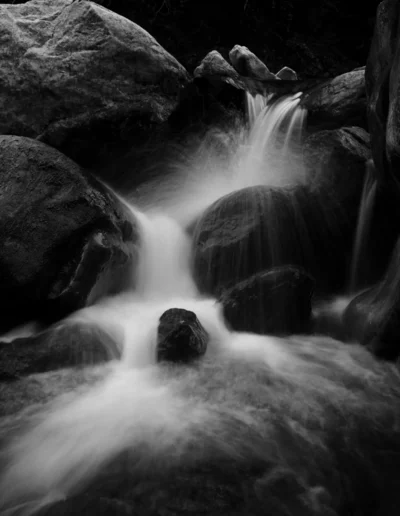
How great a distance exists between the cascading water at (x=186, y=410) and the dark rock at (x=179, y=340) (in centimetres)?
15

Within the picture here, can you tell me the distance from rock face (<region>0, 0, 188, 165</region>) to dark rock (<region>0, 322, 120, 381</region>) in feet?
13.8

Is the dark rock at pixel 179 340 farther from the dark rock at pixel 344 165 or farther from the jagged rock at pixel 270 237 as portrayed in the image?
the dark rock at pixel 344 165

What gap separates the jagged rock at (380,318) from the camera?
15.2 feet

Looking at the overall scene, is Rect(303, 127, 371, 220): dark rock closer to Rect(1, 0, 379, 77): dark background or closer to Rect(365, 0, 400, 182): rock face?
Rect(365, 0, 400, 182): rock face

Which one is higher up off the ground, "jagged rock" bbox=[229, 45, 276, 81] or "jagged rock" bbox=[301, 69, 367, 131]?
"jagged rock" bbox=[229, 45, 276, 81]

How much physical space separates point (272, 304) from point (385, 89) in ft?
10.2

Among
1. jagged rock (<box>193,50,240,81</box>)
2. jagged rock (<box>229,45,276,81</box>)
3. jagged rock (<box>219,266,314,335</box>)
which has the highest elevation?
jagged rock (<box>229,45,276,81</box>)

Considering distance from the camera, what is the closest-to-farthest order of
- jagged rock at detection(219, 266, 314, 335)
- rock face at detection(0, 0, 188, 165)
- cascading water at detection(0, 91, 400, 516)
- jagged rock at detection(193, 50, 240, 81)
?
1. cascading water at detection(0, 91, 400, 516)
2. jagged rock at detection(219, 266, 314, 335)
3. rock face at detection(0, 0, 188, 165)
4. jagged rock at detection(193, 50, 240, 81)

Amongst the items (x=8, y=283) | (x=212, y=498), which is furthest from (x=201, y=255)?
(x=212, y=498)

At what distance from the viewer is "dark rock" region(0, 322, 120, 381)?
4.37 meters

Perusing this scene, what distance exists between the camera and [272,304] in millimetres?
5438

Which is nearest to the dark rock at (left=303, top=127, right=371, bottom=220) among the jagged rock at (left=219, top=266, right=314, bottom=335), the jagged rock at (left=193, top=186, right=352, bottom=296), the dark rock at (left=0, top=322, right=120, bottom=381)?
the jagged rock at (left=193, top=186, right=352, bottom=296)

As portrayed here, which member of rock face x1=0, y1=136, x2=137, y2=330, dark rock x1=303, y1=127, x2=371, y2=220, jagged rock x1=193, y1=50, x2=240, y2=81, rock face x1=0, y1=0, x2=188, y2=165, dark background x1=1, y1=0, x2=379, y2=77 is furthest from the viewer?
dark background x1=1, y1=0, x2=379, y2=77

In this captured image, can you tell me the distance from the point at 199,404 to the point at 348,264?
13.9 feet
